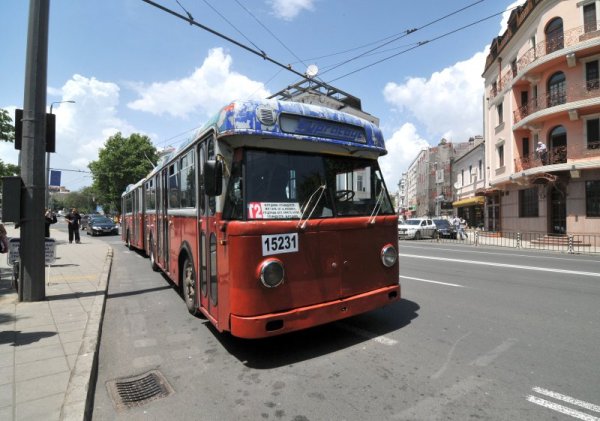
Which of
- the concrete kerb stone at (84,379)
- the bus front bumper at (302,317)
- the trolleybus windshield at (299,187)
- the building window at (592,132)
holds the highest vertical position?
the building window at (592,132)

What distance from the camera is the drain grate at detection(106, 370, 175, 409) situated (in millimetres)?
3523

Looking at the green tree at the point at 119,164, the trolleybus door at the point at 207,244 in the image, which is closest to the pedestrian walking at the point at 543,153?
the trolleybus door at the point at 207,244

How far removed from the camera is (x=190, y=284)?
610 cm

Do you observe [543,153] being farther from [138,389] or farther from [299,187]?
[138,389]

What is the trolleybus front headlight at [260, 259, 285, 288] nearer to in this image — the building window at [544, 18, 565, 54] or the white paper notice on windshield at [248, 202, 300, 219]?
the white paper notice on windshield at [248, 202, 300, 219]

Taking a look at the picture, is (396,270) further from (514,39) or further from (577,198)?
(514,39)

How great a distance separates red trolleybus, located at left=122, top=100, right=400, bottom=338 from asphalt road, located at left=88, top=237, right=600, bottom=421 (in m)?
0.49

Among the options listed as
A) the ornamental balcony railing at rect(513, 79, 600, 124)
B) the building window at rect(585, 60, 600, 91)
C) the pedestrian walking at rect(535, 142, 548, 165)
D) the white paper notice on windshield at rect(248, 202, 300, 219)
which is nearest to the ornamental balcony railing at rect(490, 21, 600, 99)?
the building window at rect(585, 60, 600, 91)

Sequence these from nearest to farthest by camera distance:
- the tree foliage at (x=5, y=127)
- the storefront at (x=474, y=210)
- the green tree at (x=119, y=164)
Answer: the tree foliage at (x=5, y=127)
the storefront at (x=474, y=210)
the green tree at (x=119, y=164)

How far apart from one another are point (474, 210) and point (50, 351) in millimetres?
41037

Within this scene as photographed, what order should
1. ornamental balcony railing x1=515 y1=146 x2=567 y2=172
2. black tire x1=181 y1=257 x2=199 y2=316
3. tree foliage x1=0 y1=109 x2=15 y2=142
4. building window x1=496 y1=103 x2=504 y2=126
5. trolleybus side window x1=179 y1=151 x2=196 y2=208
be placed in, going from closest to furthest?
1. trolleybus side window x1=179 y1=151 x2=196 y2=208
2. black tire x1=181 y1=257 x2=199 y2=316
3. tree foliage x1=0 y1=109 x2=15 y2=142
4. ornamental balcony railing x1=515 y1=146 x2=567 y2=172
5. building window x1=496 y1=103 x2=504 y2=126

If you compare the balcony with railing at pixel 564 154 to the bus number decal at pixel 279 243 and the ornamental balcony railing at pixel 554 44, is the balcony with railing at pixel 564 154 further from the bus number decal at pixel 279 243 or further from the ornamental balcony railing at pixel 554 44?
the bus number decal at pixel 279 243

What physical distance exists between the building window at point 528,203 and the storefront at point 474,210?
8385 millimetres

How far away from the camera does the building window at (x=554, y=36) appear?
21922 millimetres
